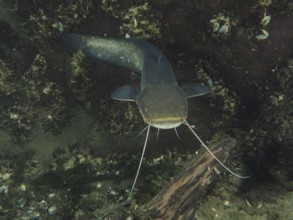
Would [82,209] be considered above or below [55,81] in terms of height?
below

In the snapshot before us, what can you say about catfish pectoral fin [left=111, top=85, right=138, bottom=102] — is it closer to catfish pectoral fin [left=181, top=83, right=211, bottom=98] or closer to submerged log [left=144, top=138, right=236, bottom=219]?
catfish pectoral fin [left=181, top=83, right=211, bottom=98]

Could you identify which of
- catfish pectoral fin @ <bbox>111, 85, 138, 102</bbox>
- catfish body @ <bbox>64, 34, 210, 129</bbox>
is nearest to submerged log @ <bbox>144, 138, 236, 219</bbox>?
catfish body @ <bbox>64, 34, 210, 129</bbox>

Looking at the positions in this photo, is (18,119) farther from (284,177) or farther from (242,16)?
(284,177)

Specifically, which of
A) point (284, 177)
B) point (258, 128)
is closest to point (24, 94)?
point (258, 128)

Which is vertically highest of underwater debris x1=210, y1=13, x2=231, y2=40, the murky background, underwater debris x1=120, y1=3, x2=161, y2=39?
underwater debris x1=210, y1=13, x2=231, y2=40

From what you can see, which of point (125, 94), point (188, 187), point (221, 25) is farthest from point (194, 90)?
point (188, 187)

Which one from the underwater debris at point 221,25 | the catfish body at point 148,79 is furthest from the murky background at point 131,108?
the catfish body at point 148,79

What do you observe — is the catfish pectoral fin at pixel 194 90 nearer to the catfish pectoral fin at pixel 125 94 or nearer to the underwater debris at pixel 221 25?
the catfish pectoral fin at pixel 125 94
